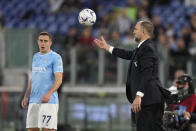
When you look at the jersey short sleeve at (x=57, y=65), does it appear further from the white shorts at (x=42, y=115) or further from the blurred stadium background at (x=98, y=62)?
the blurred stadium background at (x=98, y=62)

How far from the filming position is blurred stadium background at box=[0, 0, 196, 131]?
54.4ft

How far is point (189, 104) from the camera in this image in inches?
447


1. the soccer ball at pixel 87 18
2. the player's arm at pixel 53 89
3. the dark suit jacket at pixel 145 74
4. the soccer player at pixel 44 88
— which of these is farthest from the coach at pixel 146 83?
the soccer ball at pixel 87 18

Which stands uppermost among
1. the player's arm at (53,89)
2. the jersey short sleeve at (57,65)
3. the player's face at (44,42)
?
the player's face at (44,42)

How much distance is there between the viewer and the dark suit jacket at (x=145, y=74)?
9.48m

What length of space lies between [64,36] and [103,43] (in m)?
8.75

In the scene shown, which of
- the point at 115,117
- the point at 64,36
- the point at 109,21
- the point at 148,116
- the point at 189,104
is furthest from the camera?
the point at 109,21

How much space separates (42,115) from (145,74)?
6.17 ft

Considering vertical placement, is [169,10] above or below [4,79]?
above

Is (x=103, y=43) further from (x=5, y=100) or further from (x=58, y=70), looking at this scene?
(x=5, y=100)

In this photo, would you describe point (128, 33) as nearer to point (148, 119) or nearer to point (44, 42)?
point (44, 42)

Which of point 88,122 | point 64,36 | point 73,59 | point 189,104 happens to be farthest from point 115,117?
point 189,104

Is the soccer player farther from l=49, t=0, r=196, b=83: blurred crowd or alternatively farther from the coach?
l=49, t=0, r=196, b=83: blurred crowd

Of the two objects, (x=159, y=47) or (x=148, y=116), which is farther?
(x=159, y=47)
